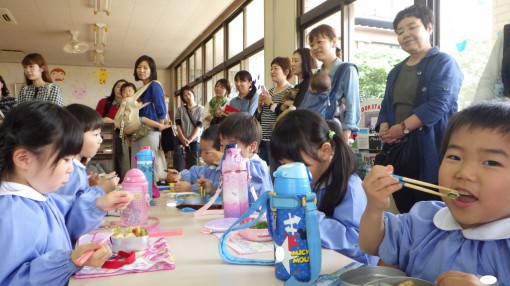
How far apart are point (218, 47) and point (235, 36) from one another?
1.00 metres

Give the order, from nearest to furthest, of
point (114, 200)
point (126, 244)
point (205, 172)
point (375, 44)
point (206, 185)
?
point (126, 244), point (114, 200), point (206, 185), point (205, 172), point (375, 44)

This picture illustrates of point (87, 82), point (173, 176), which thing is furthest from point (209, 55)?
point (173, 176)

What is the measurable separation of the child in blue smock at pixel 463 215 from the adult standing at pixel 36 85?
2922mm

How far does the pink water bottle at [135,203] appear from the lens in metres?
1.37

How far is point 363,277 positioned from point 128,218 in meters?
0.89

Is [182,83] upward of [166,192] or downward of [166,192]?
upward

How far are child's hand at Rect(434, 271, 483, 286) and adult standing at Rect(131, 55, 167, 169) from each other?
9.50 feet

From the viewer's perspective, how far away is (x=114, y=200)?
1.29m

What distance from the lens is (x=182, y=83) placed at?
11.2 m

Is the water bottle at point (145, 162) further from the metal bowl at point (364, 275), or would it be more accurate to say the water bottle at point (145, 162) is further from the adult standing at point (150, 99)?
the adult standing at point (150, 99)

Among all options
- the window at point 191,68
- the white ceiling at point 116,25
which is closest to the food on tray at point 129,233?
the white ceiling at point 116,25

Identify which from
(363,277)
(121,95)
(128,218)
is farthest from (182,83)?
(363,277)

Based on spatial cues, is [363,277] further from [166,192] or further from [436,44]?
[436,44]

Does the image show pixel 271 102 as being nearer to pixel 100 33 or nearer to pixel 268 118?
pixel 268 118
